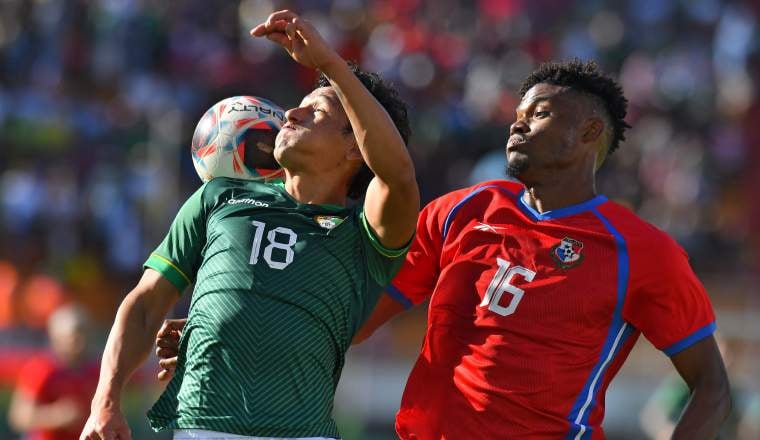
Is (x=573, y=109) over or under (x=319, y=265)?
over

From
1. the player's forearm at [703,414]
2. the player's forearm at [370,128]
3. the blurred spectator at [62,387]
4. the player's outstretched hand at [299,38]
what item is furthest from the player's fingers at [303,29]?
the blurred spectator at [62,387]

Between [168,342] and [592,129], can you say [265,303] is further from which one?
[592,129]

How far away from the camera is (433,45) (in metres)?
16.3

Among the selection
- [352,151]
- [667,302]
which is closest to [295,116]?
[352,151]

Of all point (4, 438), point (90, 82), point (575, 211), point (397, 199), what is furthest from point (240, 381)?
point (90, 82)

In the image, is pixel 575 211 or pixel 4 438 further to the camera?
pixel 4 438

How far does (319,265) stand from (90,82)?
40.5 feet

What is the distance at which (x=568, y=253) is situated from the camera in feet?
14.8

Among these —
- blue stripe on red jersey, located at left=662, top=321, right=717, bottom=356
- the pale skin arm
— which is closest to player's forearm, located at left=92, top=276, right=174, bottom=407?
the pale skin arm

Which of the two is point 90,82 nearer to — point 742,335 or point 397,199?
point 742,335

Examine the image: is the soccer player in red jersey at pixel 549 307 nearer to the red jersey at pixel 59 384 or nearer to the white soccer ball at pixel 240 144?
the white soccer ball at pixel 240 144

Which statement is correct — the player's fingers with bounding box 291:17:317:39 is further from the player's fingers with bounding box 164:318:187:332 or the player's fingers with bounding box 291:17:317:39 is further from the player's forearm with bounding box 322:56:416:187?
the player's fingers with bounding box 164:318:187:332

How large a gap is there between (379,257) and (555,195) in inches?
35.3

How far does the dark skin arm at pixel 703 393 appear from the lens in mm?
4355
